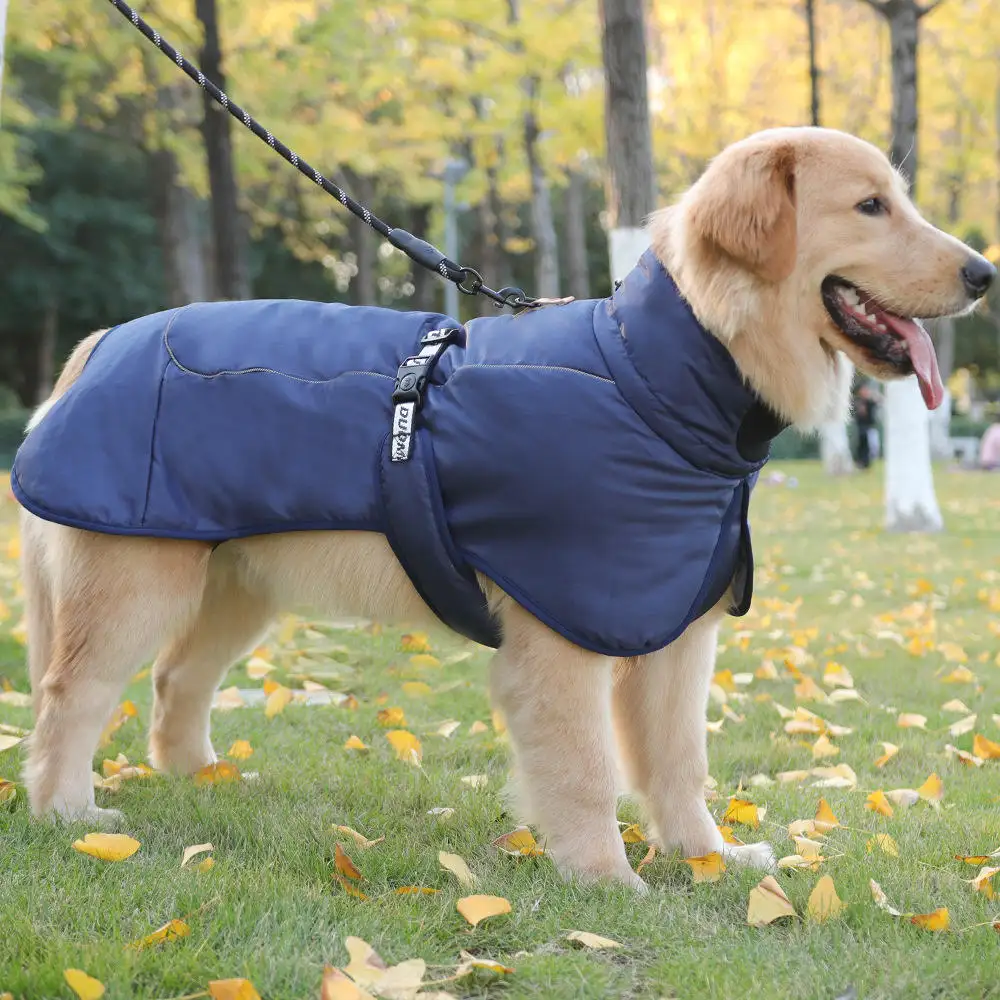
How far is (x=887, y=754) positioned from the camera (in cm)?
426

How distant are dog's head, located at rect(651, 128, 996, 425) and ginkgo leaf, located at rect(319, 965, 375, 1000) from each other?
1733 mm

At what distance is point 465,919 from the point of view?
265 centimetres

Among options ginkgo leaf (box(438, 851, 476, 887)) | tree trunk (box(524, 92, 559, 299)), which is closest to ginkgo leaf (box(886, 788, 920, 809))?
ginkgo leaf (box(438, 851, 476, 887))

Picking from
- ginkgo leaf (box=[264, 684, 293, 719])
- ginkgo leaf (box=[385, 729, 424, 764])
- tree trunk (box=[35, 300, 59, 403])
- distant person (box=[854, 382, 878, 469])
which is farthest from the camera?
tree trunk (box=[35, 300, 59, 403])

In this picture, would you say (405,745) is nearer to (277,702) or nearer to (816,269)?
(277,702)

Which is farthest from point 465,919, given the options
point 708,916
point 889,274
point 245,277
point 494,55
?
point 494,55

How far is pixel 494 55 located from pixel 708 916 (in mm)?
14764

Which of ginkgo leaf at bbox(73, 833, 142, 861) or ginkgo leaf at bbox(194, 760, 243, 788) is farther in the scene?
ginkgo leaf at bbox(194, 760, 243, 788)

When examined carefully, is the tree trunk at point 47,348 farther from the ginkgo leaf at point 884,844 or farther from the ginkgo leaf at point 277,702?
the ginkgo leaf at point 884,844

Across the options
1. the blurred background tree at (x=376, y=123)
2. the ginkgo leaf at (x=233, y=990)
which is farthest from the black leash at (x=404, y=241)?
the blurred background tree at (x=376, y=123)

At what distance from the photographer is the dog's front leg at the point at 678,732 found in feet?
10.5

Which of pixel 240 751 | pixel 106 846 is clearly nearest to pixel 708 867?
pixel 106 846

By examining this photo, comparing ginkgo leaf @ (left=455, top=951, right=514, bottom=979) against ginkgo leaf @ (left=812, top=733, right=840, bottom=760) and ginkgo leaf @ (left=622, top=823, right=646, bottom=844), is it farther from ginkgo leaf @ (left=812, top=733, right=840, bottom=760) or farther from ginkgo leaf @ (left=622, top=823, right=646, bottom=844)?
ginkgo leaf @ (left=812, top=733, right=840, bottom=760)

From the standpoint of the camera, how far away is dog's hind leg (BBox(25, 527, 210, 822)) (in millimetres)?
3139
